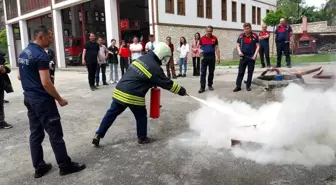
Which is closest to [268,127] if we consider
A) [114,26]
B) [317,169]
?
[317,169]

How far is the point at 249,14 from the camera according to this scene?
93.1 feet

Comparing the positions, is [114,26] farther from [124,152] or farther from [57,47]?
[124,152]

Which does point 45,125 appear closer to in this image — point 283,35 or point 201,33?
point 283,35

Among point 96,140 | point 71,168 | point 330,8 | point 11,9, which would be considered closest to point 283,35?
point 330,8

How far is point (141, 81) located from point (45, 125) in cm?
141

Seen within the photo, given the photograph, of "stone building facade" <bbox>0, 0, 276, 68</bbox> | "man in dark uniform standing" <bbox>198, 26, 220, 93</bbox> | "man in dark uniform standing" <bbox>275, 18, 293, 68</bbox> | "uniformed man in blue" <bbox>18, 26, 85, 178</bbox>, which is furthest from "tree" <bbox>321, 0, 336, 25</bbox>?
"stone building facade" <bbox>0, 0, 276, 68</bbox>

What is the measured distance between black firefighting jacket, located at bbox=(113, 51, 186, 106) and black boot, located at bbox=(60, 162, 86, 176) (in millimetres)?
1033

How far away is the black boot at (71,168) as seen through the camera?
3639mm

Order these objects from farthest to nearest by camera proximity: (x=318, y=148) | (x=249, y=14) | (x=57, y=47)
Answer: (x=249, y=14) < (x=57, y=47) < (x=318, y=148)

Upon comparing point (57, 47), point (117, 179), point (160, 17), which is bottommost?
point (117, 179)

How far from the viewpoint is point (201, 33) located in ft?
72.4

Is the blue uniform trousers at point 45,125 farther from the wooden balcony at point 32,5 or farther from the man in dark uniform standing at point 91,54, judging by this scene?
the wooden balcony at point 32,5

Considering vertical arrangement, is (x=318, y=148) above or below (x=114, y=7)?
below

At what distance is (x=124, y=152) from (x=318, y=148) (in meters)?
2.51
